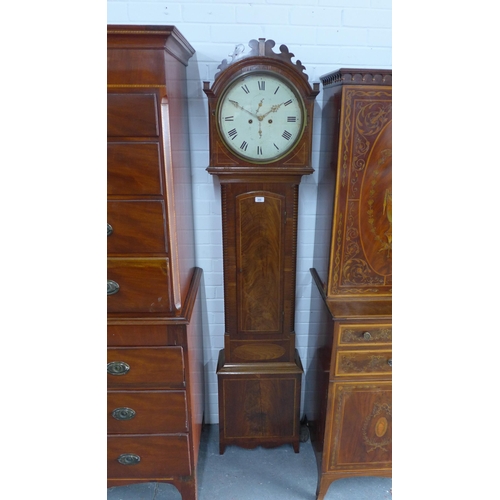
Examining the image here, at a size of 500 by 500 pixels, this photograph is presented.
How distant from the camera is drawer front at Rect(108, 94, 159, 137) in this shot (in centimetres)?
116

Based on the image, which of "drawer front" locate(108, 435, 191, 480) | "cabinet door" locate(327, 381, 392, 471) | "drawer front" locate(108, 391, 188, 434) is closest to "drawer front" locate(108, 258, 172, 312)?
"drawer front" locate(108, 391, 188, 434)

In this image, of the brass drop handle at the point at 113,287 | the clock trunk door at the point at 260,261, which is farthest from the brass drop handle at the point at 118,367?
the clock trunk door at the point at 260,261

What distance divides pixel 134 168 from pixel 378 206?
87 cm

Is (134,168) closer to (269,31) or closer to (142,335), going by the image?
(142,335)

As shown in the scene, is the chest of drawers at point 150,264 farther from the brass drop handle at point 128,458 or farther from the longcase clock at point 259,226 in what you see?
the longcase clock at point 259,226

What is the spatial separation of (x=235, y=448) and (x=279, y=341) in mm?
631

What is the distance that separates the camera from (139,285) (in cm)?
134

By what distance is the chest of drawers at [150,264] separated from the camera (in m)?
1.16

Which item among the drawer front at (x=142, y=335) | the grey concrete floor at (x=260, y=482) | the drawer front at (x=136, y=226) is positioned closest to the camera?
the drawer front at (x=136, y=226)

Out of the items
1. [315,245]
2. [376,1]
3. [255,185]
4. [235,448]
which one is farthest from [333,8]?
[235,448]

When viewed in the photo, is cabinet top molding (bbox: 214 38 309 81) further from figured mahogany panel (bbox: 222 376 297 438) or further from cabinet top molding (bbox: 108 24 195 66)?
figured mahogany panel (bbox: 222 376 297 438)

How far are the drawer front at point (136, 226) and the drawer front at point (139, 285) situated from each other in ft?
0.14

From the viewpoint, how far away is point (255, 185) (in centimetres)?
156

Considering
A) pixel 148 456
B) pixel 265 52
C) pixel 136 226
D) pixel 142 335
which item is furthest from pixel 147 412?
pixel 265 52
